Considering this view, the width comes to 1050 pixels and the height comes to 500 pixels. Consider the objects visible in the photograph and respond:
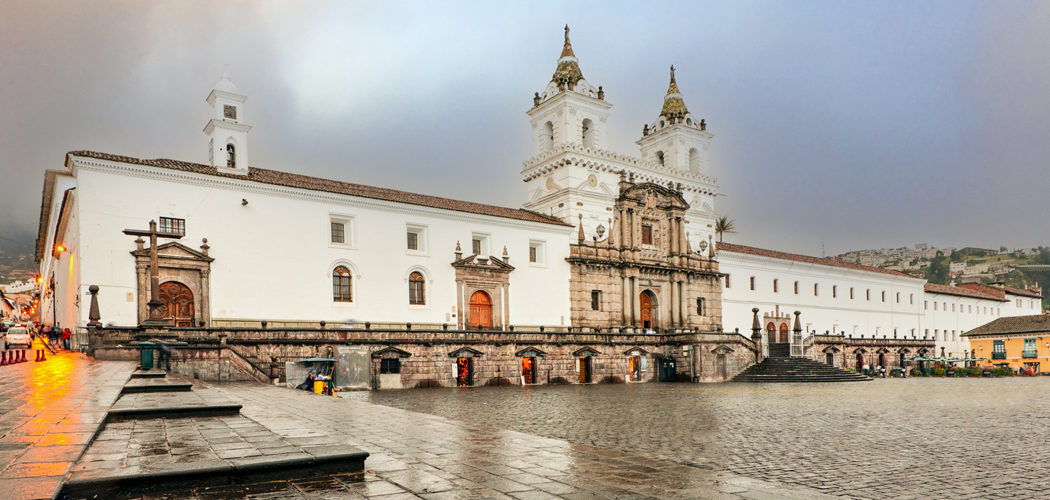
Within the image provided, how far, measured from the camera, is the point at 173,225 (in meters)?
28.8

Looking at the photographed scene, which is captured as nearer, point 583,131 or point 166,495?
point 166,495

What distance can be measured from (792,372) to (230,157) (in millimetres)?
32051

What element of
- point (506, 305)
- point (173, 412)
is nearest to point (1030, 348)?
point (506, 305)

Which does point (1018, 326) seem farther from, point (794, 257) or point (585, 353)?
point (585, 353)

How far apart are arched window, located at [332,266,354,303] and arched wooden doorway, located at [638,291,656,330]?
20.8 metres

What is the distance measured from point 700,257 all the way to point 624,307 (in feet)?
27.9

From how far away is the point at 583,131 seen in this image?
46594 millimetres

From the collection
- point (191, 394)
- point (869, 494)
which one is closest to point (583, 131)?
point (191, 394)

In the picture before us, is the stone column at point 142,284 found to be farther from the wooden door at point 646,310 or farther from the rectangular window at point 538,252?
the wooden door at point 646,310

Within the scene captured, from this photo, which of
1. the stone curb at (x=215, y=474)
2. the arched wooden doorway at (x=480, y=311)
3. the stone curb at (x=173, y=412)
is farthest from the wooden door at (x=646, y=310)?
the stone curb at (x=215, y=474)

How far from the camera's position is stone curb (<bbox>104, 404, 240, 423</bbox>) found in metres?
8.86

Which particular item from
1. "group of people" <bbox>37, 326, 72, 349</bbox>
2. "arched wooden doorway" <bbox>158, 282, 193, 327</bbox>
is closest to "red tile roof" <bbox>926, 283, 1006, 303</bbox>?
"arched wooden doorway" <bbox>158, 282, 193, 327</bbox>

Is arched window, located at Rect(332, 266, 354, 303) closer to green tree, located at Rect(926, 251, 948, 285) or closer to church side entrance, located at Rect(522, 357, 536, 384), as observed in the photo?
church side entrance, located at Rect(522, 357, 536, 384)

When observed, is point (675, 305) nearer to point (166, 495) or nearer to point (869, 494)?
point (869, 494)
